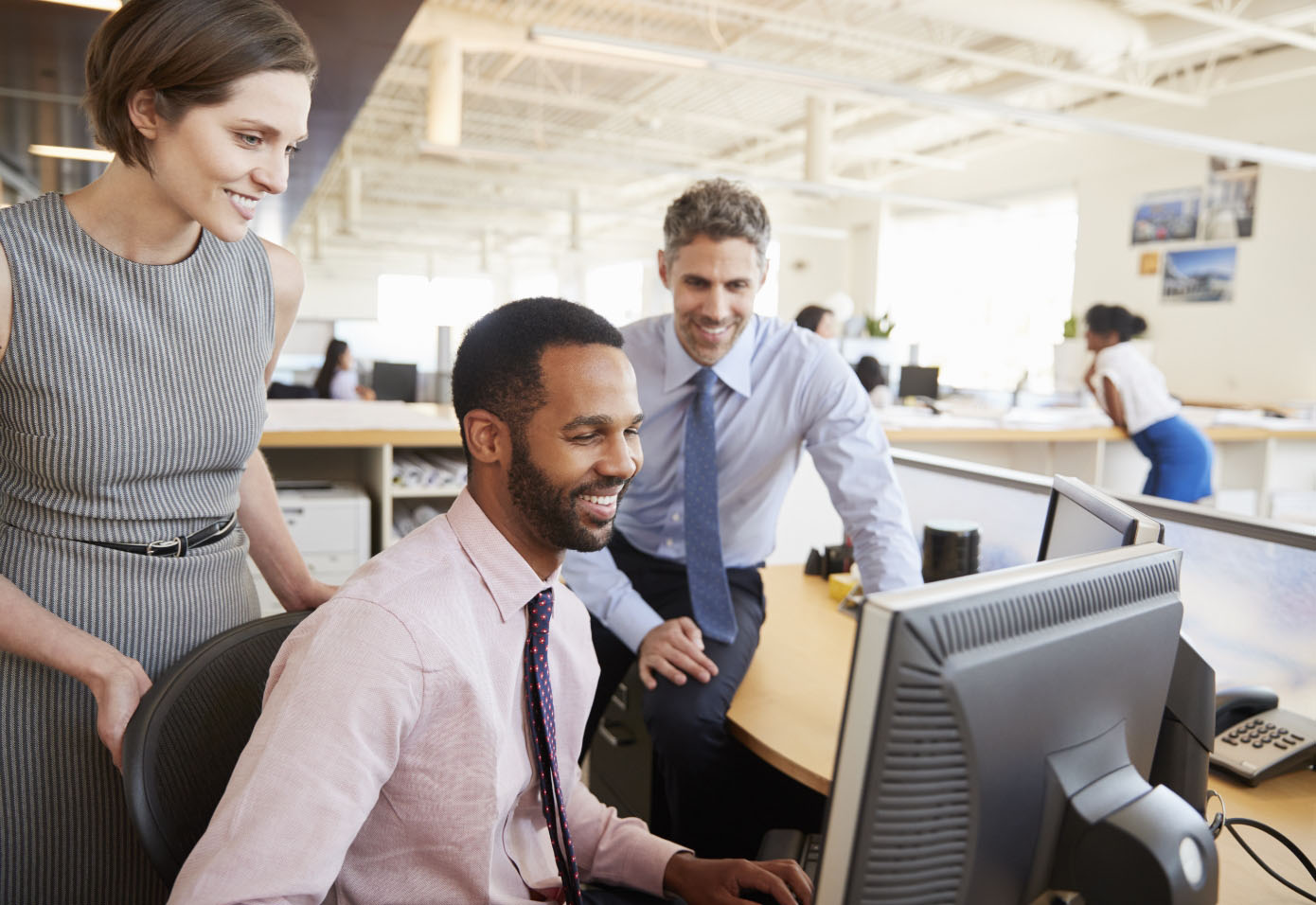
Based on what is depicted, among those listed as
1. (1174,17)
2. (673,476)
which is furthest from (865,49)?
(673,476)

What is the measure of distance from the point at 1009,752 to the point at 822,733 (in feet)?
2.26

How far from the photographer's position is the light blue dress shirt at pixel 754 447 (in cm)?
175

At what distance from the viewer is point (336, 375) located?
5.84m

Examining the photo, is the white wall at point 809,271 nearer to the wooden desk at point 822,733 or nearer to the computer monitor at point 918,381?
the computer monitor at point 918,381

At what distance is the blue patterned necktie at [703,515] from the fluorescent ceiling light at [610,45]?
3.63 m

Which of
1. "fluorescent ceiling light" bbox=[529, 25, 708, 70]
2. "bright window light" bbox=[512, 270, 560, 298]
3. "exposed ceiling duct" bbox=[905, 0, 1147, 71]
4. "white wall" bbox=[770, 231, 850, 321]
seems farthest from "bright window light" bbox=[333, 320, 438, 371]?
"bright window light" bbox=[512, 270, 560, 298]

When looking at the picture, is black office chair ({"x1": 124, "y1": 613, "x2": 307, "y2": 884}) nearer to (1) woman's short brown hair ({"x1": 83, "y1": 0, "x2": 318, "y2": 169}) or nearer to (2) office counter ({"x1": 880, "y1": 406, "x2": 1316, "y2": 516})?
(1) woman's short brown hair ({"x1": 83, "y1": 0, "x2": 318, "y2": 169})

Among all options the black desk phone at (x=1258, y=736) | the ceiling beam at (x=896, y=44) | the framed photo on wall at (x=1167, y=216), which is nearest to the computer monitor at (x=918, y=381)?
the ceiling beam at (x=896, y=44)

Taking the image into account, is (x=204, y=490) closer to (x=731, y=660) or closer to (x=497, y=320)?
(x=497, y=320)

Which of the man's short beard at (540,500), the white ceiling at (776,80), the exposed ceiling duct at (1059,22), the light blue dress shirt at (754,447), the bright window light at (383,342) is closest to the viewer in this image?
the man's short beard at (540,500)

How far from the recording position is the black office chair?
88cm

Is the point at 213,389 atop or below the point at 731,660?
atop

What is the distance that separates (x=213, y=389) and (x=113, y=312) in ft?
0.44

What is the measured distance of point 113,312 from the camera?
104 cm
